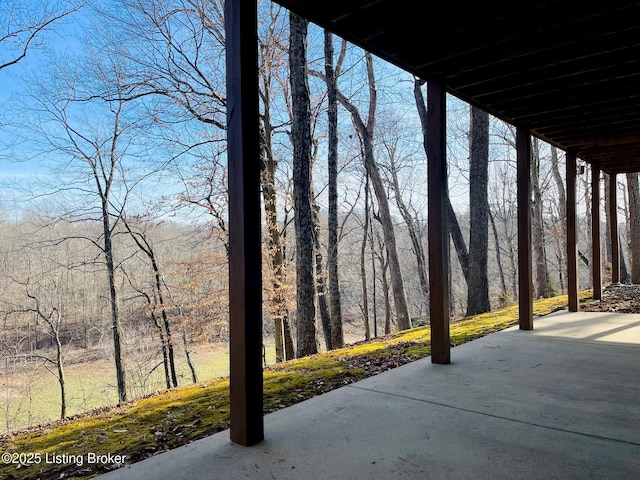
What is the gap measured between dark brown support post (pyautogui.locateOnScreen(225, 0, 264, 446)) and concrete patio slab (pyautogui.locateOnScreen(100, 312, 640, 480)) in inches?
9.3

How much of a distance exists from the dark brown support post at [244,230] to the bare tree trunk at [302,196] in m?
4.80

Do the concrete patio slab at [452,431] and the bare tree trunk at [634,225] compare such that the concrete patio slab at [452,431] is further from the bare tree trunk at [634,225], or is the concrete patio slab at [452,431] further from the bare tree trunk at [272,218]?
the bare tree trunk at [634,225]

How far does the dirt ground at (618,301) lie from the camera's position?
22.0 ft

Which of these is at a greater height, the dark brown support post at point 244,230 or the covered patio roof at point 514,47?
the covered patio roof at point 514,47

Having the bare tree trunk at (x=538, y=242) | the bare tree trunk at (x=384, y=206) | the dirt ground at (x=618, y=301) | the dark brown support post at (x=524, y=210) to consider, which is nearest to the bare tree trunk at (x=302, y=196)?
the dark brown support post at (x=524, y=210)

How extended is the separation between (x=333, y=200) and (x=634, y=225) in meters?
7.44

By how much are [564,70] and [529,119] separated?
54.9 inches

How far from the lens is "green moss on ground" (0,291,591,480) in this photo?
2279mm

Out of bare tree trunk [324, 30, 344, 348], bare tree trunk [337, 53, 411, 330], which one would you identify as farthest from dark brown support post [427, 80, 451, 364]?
bare tree trunk [337, 53, 411, 330]

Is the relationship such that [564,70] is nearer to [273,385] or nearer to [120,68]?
[273,385]

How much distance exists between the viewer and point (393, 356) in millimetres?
4344

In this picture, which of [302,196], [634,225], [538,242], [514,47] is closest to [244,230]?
[514,47]

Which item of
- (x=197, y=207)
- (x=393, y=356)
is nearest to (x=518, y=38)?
(x=393, y=356)

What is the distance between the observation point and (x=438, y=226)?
12.0 ft
